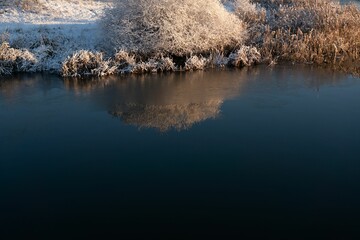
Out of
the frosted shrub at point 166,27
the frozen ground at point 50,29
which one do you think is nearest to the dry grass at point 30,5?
the frozen ground at point 50,29

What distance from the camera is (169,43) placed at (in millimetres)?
13555

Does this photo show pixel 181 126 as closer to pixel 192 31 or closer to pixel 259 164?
pixel 259 164

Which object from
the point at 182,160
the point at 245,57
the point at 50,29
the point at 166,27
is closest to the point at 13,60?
the point at 50,29

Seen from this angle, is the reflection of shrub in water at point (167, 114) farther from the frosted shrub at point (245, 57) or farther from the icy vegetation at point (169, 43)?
the frosted shrub at point (245, 57)

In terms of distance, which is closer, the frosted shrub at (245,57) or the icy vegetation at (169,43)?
the icy vegetation at (169,43)

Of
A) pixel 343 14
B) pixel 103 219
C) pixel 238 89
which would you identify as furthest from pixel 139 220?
pixel 343 14

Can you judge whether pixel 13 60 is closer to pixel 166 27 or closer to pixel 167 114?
pixel 166 27

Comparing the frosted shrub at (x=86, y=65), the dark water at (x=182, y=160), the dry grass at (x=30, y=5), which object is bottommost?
the dark water at (x=182, y=160)

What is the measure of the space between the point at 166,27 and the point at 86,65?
254 cm

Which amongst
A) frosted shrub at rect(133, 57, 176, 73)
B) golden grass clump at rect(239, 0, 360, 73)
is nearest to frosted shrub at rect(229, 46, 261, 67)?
golden grass clump at rect(239, 0, 360, 73)

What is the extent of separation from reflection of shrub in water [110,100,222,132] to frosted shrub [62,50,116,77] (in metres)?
2.75

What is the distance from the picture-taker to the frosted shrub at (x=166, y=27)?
44.5ft

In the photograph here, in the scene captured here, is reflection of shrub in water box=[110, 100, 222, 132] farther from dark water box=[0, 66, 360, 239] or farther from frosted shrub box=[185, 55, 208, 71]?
frosted shrub box=[185, 55, 208, 71]

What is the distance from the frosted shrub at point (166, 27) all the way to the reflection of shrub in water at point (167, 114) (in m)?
3.52
